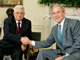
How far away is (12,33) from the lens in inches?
106

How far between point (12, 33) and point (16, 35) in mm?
120

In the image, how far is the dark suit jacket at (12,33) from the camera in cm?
260

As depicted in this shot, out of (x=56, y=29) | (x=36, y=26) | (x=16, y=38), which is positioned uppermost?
(x=56, y=29)

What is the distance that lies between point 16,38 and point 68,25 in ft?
2.83

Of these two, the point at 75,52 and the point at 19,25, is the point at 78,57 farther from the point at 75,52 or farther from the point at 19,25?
the point at 19,25

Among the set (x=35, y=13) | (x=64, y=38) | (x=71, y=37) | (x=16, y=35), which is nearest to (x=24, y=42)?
(x=16, y=35)

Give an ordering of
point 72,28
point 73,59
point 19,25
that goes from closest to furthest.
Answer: point 73,59 → point 72,28 → point 19,25

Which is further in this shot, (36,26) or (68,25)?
(36,26)

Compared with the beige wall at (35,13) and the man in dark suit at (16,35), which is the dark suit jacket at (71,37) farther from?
Answer: the beige wall at (35,13)

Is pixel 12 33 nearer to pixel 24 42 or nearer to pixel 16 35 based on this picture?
pixel 16 35

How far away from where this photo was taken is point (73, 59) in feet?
6.88

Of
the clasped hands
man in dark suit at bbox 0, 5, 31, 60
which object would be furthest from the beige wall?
the clasped hands

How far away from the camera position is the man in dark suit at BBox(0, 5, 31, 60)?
258 cm

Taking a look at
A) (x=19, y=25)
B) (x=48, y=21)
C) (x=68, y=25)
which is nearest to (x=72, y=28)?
(x=68, y=25)
